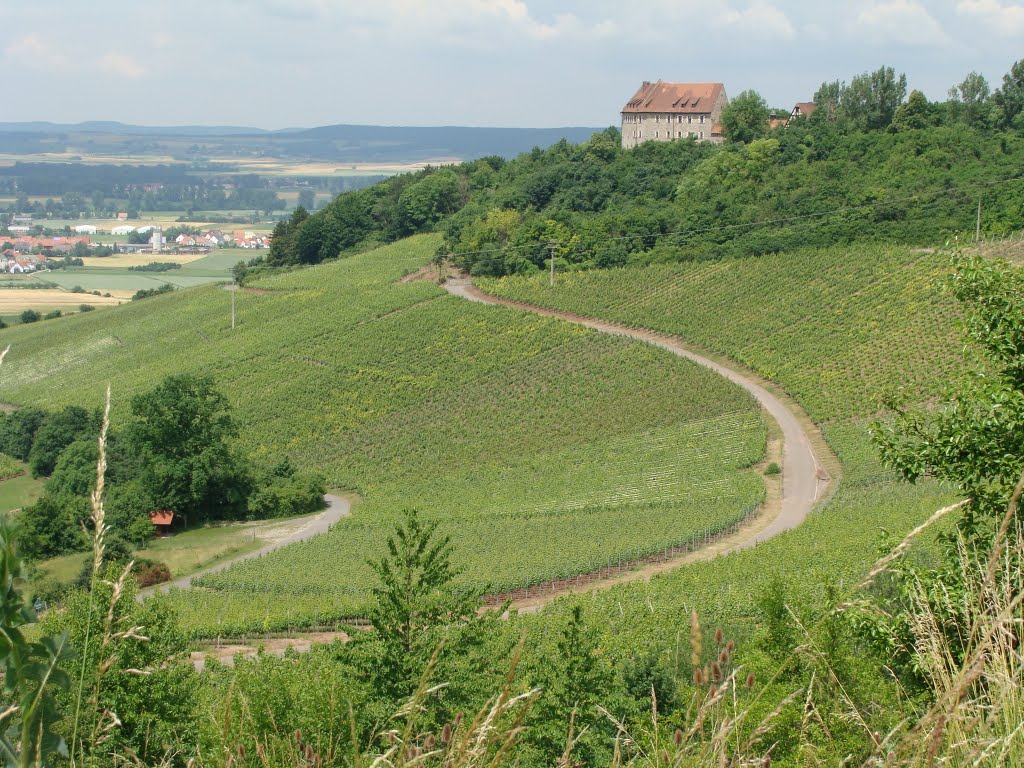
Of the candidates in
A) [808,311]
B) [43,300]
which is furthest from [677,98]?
[43,300]

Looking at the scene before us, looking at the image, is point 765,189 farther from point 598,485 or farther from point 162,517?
point 162,517

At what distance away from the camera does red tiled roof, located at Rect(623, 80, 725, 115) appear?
93.8 meters

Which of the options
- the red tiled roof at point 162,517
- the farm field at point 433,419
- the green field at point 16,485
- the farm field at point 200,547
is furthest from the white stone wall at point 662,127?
the red tiled roof at point 162,517

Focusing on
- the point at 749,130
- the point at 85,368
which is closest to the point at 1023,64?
the point at 749,130

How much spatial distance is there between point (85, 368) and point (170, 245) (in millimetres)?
96405

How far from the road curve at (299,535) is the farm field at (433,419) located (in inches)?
43.3

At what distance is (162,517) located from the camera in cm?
4166

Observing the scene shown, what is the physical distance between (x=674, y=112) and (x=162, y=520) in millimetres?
66493

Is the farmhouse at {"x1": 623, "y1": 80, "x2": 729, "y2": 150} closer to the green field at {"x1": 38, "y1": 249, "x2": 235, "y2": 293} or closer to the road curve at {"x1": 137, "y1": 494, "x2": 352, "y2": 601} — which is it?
the green field at {"x1": 38, "y1": 249, "x2": 235, "y2": 293}

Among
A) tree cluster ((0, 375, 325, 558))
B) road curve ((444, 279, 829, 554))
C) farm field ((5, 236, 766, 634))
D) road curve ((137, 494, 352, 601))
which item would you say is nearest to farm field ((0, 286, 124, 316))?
farm field ((5, 236, 766, 634))

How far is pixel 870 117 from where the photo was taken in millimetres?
78812

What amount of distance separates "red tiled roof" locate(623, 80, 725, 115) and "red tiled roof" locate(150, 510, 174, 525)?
216 ft

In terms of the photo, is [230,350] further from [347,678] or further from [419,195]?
[347,678]

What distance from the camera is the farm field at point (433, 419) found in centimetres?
3183
